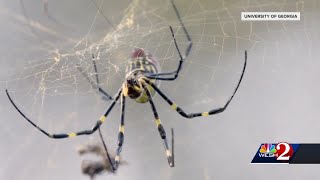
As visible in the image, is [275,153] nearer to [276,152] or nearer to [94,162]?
[276,152]

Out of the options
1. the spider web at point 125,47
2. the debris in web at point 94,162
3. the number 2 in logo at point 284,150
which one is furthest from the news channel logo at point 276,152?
the debris in web at point 94,162

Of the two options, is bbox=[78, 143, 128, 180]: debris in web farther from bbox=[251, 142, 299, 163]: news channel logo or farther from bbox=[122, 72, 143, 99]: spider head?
bbox=[251, 142, 299, 163]: news channel logo

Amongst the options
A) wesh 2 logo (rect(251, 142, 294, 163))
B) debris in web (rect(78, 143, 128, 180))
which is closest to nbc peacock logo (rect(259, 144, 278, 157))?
wesh 2 logo (rect(251, 142, 294, 163))

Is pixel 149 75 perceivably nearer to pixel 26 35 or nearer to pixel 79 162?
pixel 79 162

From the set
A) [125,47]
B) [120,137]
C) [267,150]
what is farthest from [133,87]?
[267,150]

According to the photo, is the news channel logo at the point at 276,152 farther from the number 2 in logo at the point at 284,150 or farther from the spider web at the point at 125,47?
the spider web at the point at 125,47

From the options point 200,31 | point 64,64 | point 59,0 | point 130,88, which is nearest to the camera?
point 130,88

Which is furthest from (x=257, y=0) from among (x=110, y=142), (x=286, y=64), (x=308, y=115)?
(x=110, y=142)
